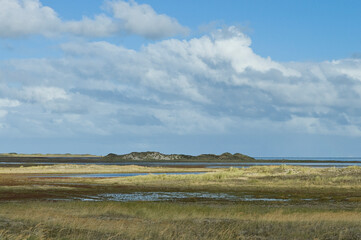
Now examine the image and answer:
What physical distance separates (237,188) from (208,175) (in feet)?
47.3

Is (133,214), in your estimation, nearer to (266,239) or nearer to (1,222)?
(1,222)

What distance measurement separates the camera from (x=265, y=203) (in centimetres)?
3594

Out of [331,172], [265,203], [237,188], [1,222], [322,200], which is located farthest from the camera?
[331,172]

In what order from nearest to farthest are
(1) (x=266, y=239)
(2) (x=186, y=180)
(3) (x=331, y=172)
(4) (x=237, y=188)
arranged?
(1) (x=266, y=239) → (4) (x=237, y=188) → (2) (x=186, y=180) → (3) (x=331, y=172)

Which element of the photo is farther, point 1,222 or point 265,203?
point 265,203

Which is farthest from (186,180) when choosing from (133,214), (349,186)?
(133,214)

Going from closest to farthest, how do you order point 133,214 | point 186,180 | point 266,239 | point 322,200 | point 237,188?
1. point 266,239
2. point 133,214
3. point 322,200
4. point 237,188
5. point 186,180

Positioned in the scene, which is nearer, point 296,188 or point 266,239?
point 266,239

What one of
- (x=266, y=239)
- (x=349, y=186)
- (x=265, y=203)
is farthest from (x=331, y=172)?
(x=266, y=239)

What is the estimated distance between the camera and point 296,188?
5281cm

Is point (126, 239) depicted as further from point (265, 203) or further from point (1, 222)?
point (265, 203)

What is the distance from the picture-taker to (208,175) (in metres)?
66.4

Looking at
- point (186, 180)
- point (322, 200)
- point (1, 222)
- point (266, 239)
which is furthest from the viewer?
point (186, 180)

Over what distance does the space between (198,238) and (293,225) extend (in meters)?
5.39
